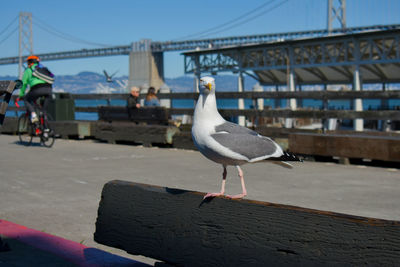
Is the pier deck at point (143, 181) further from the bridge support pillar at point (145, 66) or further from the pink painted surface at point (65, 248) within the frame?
the bridge support pillar at point (145, 66)

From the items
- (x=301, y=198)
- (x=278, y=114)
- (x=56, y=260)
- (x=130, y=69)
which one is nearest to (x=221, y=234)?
Result: (x=56, y=260)

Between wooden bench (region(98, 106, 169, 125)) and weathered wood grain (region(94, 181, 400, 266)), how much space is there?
9129 millimetres

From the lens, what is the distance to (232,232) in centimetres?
262

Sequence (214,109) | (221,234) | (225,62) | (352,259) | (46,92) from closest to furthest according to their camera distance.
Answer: (352,259) < (221,234) < (214,109) < (46,92) < (225,62)

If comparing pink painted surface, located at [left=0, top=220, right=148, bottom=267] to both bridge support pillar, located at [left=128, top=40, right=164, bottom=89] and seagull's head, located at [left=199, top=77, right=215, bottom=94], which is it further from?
bridge support pillar, located at [left=128, top=40, right=164, bottom=89]

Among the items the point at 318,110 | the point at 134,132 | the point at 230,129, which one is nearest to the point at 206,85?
the point at 230,129

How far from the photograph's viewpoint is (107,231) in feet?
10.7

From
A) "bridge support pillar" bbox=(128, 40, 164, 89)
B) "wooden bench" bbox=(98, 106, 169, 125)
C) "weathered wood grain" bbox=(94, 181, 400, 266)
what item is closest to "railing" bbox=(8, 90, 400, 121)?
"wooden bench" bbox=(98, 106, 169, 125)

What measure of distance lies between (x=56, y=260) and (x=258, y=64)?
52.2 m

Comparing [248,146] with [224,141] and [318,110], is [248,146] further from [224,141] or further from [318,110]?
[318,110]

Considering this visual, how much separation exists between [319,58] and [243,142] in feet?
181

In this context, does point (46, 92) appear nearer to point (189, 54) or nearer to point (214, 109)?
point (214, 109)

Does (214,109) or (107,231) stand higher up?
(214,109)

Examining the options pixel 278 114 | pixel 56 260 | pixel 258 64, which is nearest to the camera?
pixel 56 260
